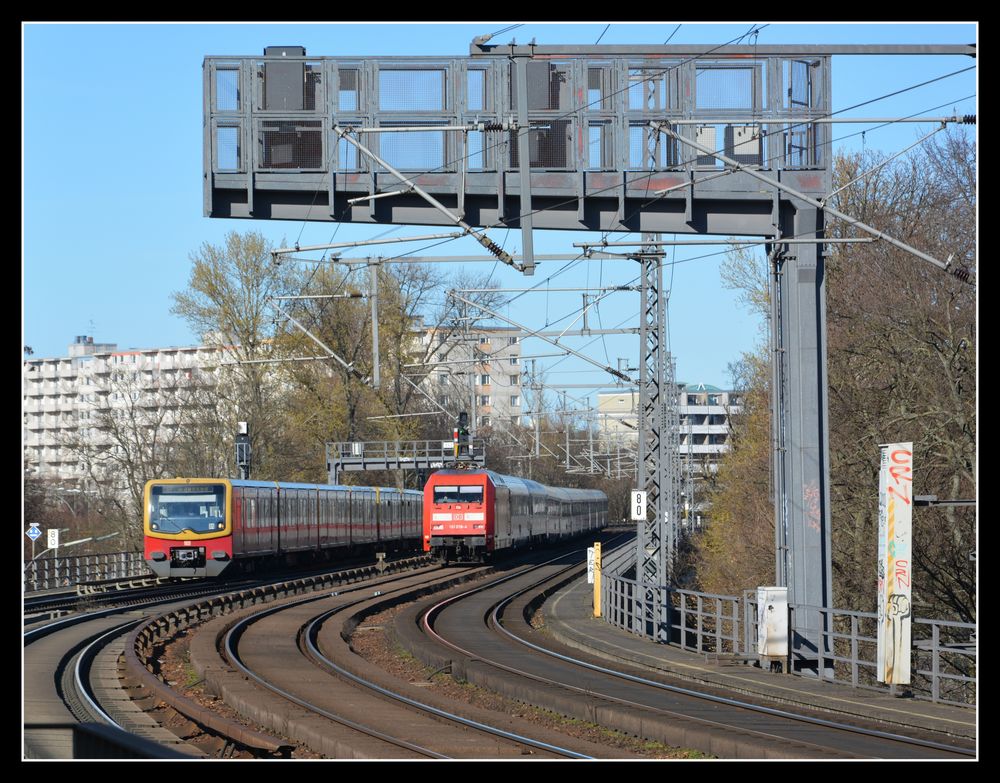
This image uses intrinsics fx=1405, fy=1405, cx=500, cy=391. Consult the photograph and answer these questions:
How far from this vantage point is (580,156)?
20.5m

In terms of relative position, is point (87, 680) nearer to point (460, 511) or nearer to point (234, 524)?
point (234, 524)

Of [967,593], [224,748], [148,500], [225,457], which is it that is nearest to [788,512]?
[224,748]

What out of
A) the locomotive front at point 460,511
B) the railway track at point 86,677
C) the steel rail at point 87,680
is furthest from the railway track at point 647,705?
the locomotive front at point 460,511

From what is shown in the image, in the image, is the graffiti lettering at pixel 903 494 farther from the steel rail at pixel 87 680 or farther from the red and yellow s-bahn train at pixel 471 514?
the red and yellow s-bahn train at pixel 471 514

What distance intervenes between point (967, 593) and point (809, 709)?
51.5 feet

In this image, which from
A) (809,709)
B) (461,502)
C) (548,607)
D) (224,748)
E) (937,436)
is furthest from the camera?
(461,502)

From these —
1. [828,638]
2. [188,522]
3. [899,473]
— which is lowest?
[828,638]

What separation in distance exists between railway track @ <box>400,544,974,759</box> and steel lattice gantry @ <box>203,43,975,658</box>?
365 centimetres

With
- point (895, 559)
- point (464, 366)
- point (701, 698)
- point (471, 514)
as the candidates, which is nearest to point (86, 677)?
point (701, 698)

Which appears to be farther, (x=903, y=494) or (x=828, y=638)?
(x=828, y=638)

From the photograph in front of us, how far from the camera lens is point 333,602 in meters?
31.4

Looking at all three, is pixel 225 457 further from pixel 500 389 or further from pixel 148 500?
pixel 500 389

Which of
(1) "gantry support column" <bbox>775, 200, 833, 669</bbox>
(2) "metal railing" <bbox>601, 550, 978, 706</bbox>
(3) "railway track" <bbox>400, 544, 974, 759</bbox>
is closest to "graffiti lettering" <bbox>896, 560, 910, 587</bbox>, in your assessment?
(2) "metal railing" <bbox>601, 550, 978, 706</bbox>

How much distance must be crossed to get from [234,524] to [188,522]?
1260 mm
